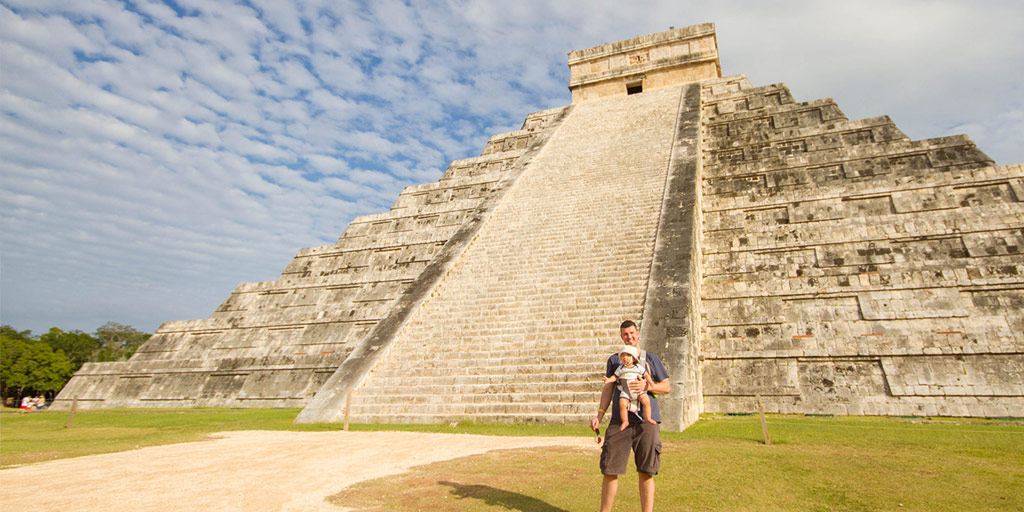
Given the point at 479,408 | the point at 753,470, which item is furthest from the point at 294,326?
the point at 753,470

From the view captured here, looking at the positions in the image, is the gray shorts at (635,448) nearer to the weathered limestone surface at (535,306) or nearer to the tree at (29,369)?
the weathered limestone surface at (535,306)

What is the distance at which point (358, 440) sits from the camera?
269 inches

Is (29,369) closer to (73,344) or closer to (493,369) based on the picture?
(73,344)

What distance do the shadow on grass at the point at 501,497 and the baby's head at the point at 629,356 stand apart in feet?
3.69

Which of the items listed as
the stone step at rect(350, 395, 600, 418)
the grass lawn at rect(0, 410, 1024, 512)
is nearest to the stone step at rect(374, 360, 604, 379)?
the stone step at rect(350, 395, 600, 418)

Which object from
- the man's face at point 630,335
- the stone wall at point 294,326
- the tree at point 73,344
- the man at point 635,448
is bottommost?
the man at point 635,448

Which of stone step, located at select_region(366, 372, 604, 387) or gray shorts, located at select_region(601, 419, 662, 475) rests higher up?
stone step, located at select_region(366, 372, 604, 387)

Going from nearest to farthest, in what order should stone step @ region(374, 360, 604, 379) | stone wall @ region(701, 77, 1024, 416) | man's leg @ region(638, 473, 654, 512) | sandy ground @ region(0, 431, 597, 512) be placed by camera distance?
1. man's leg @ region(638, 473, 654, 512)
2. sandy ground @ region(0, 431, 597, 512)
3. stone wall @ region(701, 77, 1024, 416)
4. stone step @ region(374, 360, 604, 379)

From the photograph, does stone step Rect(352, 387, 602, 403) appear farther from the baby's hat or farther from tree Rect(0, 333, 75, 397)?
tree Rect(0, 333, 75, 397)

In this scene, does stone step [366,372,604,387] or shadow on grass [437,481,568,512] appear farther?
stone step [366,372,604,387]

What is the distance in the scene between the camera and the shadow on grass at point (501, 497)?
3748mm

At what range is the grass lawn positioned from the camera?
380 centimetres

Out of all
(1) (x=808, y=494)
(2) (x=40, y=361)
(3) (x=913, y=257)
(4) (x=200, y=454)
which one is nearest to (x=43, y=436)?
(4) (x=200, y=454)

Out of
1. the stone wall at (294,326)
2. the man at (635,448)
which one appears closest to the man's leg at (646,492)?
the man at (635,448)
